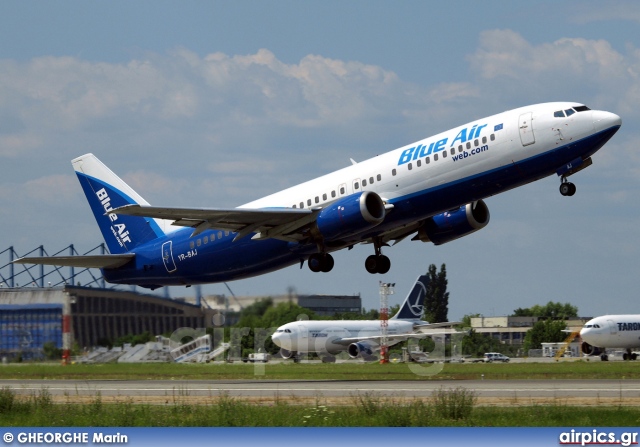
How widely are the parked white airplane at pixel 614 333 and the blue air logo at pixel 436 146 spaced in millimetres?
50302

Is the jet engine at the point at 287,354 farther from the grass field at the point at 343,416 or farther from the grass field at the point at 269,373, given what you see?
the grass field at the point at 343,416

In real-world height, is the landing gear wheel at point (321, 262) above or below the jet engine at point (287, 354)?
above

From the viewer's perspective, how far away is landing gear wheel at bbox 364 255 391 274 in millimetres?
48000

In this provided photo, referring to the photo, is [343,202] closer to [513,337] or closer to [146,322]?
[146,322]

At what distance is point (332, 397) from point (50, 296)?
31.2 meters

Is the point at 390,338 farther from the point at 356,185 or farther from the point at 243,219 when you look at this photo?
the point at 356,185

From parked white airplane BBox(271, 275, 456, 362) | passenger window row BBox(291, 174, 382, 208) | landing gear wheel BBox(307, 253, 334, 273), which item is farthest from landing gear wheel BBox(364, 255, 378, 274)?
parked white airplane BBox(271, 275, 456, 362)

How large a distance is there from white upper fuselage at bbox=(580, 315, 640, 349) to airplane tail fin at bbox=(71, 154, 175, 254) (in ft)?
154

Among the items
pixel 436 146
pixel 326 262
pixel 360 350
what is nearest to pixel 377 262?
pixel 326 262

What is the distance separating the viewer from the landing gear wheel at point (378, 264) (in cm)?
4800

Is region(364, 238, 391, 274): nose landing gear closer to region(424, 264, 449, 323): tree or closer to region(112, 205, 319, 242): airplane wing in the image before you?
region(112, 205, 319, 242): airplane wing

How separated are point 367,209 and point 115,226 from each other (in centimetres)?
1839

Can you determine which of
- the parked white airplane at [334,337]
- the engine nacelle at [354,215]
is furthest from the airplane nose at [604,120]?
the parked white airplane at [334,337]

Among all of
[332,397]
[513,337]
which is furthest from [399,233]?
[513,337]
